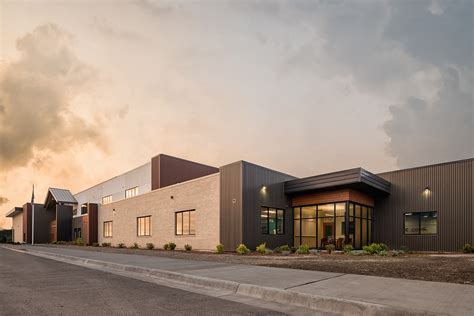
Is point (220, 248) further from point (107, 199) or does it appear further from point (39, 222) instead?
point (39, 222)

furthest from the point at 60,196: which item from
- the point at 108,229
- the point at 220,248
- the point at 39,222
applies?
the point at 220,248

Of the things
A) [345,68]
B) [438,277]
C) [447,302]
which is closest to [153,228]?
[345,68]

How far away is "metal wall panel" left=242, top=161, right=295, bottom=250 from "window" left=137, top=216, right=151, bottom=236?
Result: 13308mm

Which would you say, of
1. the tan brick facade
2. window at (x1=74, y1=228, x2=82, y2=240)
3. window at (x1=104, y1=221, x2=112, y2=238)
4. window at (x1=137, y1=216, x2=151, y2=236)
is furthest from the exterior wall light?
window at (x1=74, y1=228, x2=82, y2=240)

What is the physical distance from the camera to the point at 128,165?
5447 cm

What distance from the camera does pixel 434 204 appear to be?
26.0 metres

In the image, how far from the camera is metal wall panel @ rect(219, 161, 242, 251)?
23.9m

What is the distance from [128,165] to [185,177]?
52.8 ft

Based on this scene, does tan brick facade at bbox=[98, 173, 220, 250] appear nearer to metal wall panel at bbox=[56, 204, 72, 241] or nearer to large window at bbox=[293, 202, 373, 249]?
large window at bbox=[293, 202, 373, 249]

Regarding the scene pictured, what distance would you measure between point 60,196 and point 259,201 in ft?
167

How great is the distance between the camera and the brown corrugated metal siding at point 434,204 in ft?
81.5

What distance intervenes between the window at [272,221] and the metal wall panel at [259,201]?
263mm

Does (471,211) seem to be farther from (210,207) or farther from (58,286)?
(58,286)

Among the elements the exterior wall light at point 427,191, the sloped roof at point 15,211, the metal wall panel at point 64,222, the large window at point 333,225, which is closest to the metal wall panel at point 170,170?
the large window at point 333,225
